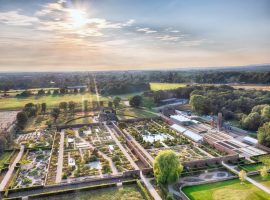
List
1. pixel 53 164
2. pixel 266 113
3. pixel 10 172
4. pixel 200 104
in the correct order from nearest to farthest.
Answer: pixel 10 172, pixel 53 164, pixel 266 113, pixel 200 104

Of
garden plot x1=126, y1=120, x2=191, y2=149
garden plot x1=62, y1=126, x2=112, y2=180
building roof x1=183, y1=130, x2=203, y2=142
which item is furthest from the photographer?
building roof x1=183, y1=130, x2=203, y2=142

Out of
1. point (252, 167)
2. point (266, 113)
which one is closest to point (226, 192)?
point (252, 167)

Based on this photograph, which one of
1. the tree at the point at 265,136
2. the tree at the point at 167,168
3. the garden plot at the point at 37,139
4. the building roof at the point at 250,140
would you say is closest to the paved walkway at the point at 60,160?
the garden plot at the point at 37,139

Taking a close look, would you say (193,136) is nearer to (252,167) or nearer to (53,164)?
(252,167)

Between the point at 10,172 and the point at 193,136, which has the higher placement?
the point at 193,136

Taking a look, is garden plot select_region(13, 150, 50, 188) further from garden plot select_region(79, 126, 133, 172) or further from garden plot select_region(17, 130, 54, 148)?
garden plot select_region(79, 126, 133, 172)

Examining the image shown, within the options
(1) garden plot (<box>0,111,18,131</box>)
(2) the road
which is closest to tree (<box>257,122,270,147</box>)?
(2) the road
